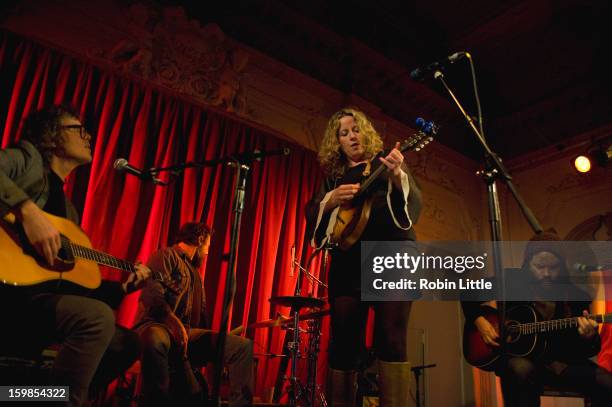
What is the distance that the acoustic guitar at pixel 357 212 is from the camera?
1.97m

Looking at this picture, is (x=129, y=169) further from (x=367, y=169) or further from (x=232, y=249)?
(x=367, y=169)

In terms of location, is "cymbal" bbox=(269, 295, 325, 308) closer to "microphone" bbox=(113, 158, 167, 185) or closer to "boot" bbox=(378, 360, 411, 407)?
"microphone" bbox=(113, 158, 167, 185)

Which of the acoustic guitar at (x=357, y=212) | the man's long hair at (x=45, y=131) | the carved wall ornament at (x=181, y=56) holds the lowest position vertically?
the acoustic guitar at (x=357, y=212)

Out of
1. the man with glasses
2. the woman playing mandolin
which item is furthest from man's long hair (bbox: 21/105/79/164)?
the woman playing mandolin

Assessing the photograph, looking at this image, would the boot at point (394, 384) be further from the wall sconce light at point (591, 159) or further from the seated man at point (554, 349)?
the wall sconce light at point (591, 159)

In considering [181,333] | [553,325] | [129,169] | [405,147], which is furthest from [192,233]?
[553,325]

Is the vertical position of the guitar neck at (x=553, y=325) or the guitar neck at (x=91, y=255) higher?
the guitar neck at (x=91, y=255)

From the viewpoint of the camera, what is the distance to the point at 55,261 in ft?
6.33

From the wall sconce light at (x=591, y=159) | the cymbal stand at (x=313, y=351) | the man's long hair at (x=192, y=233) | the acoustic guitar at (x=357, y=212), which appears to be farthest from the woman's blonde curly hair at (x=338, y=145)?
the wall sconce light at (x=591, y=159)

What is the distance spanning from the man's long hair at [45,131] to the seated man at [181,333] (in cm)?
91

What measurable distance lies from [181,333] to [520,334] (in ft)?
7.33

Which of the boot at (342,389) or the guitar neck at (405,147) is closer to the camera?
the boot at (342,389)

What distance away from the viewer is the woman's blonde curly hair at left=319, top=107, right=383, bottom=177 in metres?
2.36

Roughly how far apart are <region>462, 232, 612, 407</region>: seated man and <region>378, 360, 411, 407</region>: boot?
46.9 inches
